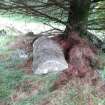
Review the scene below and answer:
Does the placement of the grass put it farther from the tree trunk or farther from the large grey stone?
the tree trunk

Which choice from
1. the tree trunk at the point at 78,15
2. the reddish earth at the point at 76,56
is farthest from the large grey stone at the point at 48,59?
the tree trunk at the point at 78,15

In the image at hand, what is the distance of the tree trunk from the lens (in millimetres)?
5156

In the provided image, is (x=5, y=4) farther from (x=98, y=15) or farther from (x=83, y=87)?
(x=83, y=87)

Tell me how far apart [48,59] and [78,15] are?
1199 millimetres

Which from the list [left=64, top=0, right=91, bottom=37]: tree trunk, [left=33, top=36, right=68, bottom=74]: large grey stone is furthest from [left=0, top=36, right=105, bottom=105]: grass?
[left=64, top=0, right=91, bottom=37]: tree trunk

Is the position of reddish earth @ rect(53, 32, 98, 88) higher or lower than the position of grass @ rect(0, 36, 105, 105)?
higher

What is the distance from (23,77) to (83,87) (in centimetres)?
107

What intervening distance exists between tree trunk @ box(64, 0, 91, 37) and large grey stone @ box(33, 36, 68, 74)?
463 millimetres

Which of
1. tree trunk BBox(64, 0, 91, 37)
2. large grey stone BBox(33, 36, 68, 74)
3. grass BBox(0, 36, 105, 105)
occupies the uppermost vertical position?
tree trunk BBox(64, 0, 91, 37)

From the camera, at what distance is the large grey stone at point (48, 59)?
4371 mm

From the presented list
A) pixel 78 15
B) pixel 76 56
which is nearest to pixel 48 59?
pixel 76 56

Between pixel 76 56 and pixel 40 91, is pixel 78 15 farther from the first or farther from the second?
pixel 40 91

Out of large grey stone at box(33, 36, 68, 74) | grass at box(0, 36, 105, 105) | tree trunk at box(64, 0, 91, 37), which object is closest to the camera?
grass at box(0, 36, 105, 105)

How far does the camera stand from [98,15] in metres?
5.55
